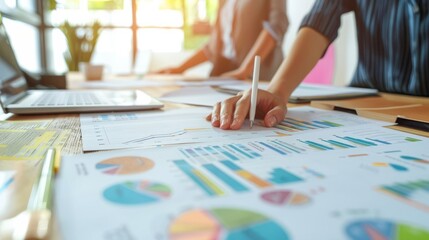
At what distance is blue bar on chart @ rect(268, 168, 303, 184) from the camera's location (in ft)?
1.09

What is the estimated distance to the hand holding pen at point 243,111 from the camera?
1.93ft

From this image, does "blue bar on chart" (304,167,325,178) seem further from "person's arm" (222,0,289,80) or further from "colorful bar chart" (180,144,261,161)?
"person's arm" (222,0,289,80)

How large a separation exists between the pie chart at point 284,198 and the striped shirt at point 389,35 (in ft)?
2.47

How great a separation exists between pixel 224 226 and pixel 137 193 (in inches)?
3.6

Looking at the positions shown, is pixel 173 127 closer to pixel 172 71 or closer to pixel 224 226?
pixel 224 226

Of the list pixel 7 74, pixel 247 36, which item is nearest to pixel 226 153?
pixel 7 74

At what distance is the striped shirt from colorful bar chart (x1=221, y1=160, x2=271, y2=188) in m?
0.69

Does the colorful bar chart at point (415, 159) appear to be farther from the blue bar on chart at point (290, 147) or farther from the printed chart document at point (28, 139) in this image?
the printed chart document at point (28, 139)

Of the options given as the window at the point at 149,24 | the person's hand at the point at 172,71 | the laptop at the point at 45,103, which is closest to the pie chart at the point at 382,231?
the laptop at the point at 45,103

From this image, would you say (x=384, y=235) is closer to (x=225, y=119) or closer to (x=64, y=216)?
(x=64, y=216)

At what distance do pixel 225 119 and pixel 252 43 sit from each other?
1421 millimetres

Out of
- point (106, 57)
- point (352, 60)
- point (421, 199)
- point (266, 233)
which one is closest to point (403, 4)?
point (421, 199)

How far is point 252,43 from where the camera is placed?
6.37ft

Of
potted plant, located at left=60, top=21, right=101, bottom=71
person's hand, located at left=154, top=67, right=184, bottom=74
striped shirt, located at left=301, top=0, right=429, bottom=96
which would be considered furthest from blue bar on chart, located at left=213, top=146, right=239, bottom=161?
potted plant, located at left=60, top=21, right=101, bottom=71
